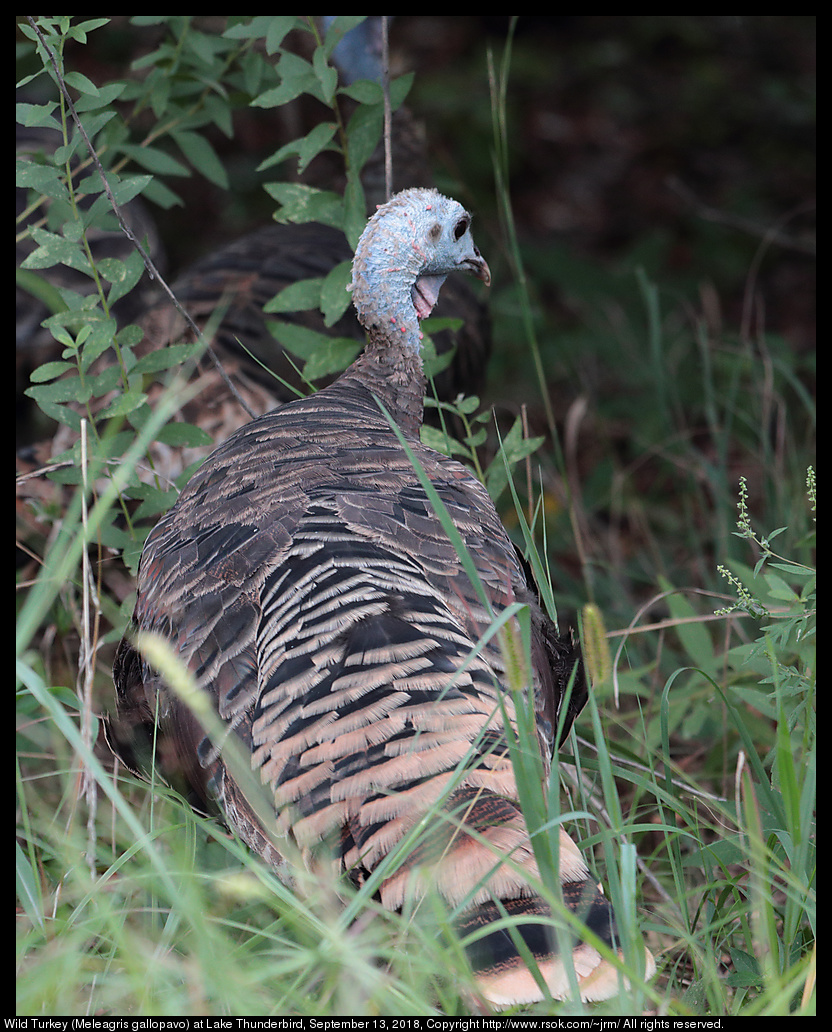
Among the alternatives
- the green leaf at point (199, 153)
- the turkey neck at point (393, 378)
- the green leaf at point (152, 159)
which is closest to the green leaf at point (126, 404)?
the turkey neck at point (393, 378)

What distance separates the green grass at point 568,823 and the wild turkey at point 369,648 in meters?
0.07

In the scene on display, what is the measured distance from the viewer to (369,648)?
1819 mm

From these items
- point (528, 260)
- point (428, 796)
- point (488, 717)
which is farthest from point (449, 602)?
point (528, 260)

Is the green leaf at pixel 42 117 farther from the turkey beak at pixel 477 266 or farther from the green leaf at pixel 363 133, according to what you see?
the turkey beak at pixel 477 266

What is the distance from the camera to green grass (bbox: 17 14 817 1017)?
1513mm

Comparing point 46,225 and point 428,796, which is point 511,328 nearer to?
point 46,225

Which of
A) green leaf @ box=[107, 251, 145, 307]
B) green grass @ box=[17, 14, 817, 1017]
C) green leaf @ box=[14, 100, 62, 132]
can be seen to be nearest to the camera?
green grass @ box=[17, 14, 817, 1017]

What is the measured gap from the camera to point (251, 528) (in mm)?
2119

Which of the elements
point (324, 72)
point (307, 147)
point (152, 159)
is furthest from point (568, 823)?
point (152, 159)

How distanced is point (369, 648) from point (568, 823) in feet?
2.39

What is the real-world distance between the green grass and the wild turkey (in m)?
0.07

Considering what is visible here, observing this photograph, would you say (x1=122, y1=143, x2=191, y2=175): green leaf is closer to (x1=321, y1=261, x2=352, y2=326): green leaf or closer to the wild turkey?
(x1=321, y1=261, x2=352, y2=326): green leaf

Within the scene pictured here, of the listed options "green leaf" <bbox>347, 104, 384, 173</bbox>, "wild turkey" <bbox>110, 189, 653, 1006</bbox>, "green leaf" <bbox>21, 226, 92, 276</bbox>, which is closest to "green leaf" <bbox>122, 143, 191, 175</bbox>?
"green leaf" <bbox>347, 104, 384, 173</bbox>

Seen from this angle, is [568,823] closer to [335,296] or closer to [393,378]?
[393,378]
